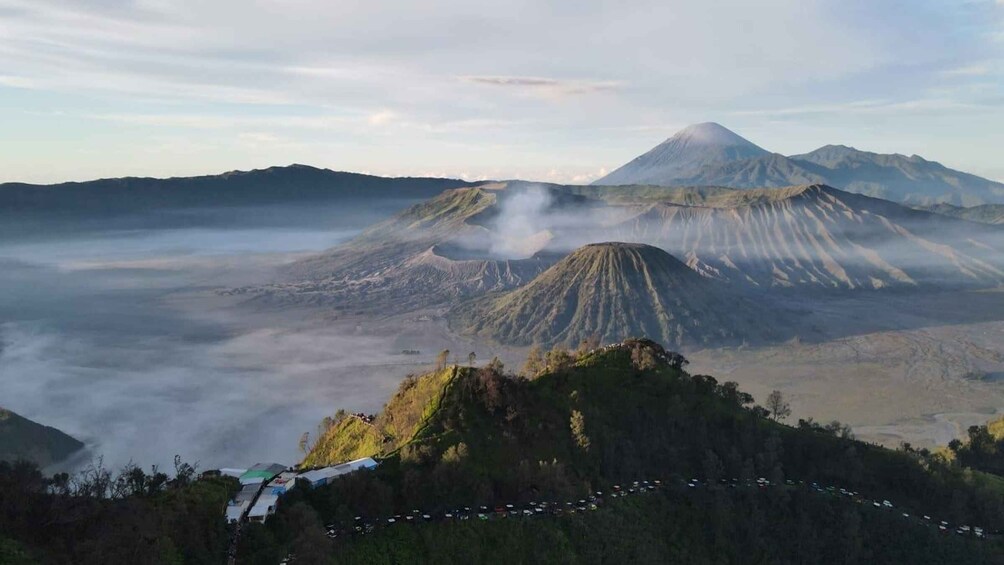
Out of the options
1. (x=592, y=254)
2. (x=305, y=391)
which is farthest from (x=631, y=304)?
(x=305, y=391)

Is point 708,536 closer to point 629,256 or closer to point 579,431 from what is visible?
point 579,431

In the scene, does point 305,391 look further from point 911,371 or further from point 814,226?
point 814,226

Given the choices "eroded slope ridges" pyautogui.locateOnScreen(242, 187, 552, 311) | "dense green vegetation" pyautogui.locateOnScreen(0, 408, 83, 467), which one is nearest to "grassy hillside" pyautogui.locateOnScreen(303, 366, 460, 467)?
"dense green vegetation" pyautogui.locateOnScreen(0, 408, 83, 467)

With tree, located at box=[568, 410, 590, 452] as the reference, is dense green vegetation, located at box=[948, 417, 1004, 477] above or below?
below

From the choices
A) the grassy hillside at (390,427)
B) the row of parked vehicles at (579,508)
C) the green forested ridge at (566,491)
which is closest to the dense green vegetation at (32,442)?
the green forested ridge at (566,491)

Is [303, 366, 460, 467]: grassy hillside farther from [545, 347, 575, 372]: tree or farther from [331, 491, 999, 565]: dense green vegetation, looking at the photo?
[331, 491, 999, 565]: dense green vegetation

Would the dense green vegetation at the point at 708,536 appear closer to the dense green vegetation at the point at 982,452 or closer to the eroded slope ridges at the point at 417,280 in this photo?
the dense green vegetation at the point at 982,452
